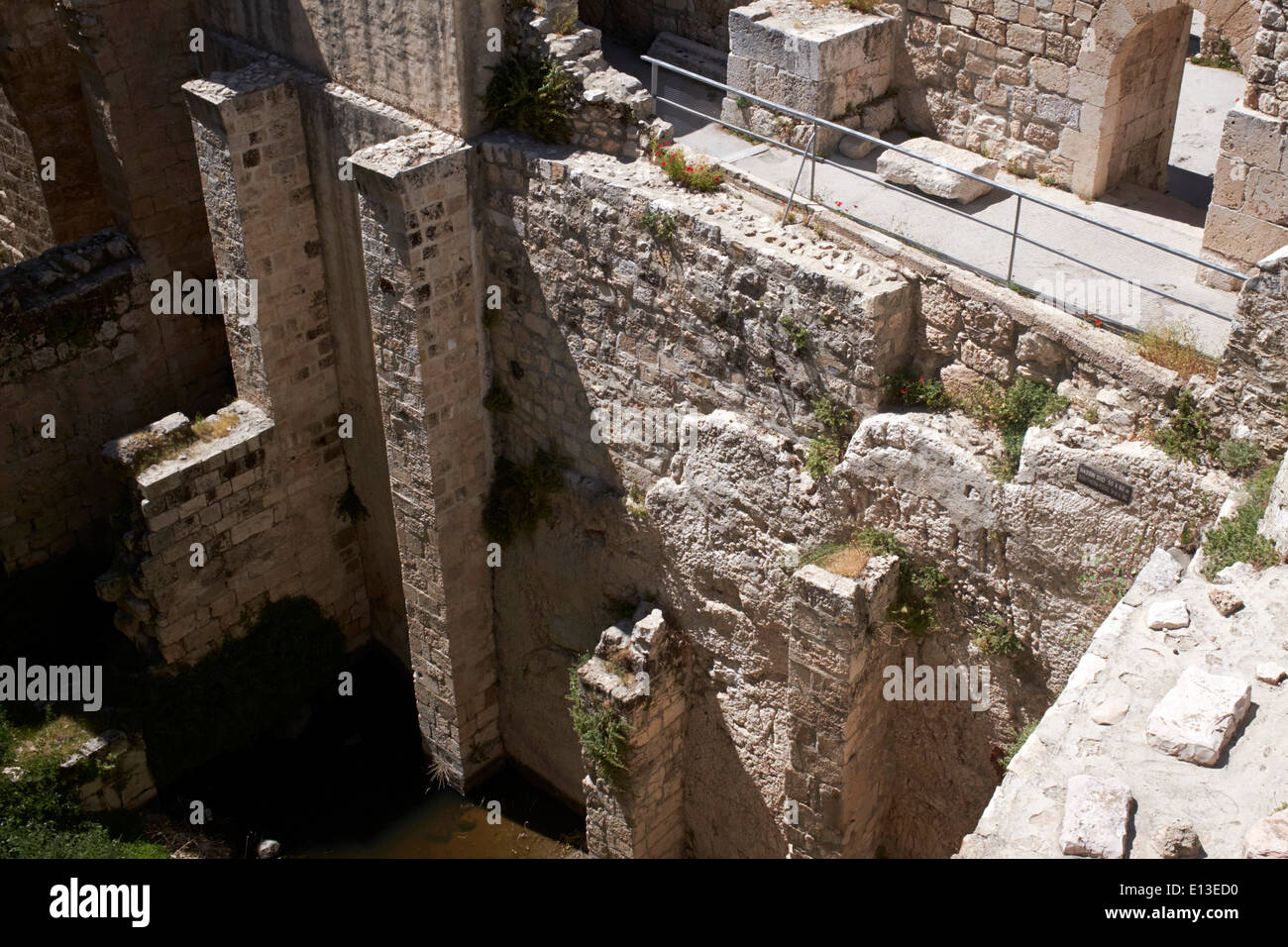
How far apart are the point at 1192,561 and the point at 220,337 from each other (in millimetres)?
10303

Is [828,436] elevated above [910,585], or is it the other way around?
[828,436]

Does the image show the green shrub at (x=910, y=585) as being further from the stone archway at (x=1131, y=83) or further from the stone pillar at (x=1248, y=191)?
the stone archway at (x=1131, y=83)

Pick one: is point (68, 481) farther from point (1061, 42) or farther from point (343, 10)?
point (1061, 42)

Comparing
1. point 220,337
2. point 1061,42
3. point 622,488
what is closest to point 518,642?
point 622,488

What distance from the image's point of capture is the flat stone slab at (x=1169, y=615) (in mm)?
7680

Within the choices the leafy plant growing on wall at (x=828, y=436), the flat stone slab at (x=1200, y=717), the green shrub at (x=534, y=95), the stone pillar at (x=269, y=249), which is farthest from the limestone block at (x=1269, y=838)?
the stone pillar at (x=269, y=249)

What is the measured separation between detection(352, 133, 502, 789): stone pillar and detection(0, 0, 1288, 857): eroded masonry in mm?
40

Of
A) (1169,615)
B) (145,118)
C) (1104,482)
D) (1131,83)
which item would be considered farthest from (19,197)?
(1169,615)

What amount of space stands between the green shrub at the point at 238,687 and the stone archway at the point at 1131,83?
8.32 metres

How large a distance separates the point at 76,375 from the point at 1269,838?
1145cm

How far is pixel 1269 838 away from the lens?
20.2ft

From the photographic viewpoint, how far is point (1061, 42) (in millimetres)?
11828

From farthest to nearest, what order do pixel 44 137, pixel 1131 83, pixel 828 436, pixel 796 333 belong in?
pixel 44 137, pixel 1131 83, pixel 828 436, pixel 796 333

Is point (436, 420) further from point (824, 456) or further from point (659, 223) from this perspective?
point (824, 456)
